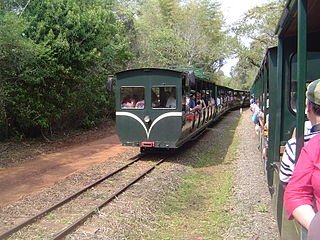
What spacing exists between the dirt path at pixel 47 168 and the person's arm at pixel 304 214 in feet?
21.8

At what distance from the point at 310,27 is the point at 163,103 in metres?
7.69

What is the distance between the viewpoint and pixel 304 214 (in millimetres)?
2010

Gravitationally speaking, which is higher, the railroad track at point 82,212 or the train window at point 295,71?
the train window at point 295,71

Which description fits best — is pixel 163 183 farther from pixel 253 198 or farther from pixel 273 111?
pixel 273 111

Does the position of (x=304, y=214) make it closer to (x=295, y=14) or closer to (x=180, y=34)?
(x=295, y=14)

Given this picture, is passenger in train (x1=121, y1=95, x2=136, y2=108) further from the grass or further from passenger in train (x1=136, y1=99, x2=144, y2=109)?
the grass

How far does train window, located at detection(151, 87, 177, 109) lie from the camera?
11.8m

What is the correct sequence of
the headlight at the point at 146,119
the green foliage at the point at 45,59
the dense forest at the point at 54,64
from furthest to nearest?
the dense forest at the point at 54,64
the green foliage at the point at 45,59
the headlight at the point at 146,119

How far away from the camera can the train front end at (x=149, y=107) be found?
11734mm

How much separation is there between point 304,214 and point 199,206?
6.18m

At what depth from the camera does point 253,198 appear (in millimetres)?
7574

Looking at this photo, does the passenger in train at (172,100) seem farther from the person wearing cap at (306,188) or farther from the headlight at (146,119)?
the person wearing cap at (306,188)

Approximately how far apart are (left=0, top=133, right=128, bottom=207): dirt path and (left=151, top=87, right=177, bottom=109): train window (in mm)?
2398

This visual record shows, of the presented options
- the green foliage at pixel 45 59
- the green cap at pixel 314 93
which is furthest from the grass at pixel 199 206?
the green foliage at pixel 45 59
